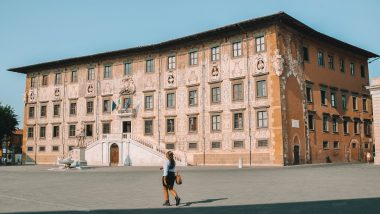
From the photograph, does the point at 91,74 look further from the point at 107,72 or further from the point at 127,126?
the point at 127,126

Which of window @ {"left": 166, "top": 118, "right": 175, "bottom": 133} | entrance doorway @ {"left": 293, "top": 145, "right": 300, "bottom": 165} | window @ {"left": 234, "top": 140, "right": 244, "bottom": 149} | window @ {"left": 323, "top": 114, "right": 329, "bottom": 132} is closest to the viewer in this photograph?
entrance doorway @ {"left": 293, "top": 145, "right": 300, "bottom": 165}

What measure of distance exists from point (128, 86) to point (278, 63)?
15.9 metres

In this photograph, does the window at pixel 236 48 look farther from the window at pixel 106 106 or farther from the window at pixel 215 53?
the window at pixel 106 106

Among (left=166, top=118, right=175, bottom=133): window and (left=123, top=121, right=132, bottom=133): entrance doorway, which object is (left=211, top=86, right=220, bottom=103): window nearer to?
(left=166, top=118, right=175, bottom=133): window

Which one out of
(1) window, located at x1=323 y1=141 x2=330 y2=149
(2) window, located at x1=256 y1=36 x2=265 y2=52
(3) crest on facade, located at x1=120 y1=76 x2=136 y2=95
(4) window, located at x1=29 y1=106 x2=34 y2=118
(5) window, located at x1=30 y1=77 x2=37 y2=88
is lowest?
(1) window, located at x1=323 y1=141 x2=330 y2=149

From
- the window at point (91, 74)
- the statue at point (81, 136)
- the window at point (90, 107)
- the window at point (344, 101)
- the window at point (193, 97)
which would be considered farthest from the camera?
the window at point (91, 74)

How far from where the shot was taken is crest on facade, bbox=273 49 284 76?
31766 millimetres

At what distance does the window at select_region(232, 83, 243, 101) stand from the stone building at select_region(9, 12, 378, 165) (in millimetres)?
85

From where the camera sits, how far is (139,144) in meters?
37.5

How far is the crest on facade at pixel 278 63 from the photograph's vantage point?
31.8 m

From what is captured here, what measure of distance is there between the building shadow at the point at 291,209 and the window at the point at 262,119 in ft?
72.4

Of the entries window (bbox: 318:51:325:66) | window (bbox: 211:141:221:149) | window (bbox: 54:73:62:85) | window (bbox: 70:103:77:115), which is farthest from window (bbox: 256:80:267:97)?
window (bbox: 54:73:62:85)

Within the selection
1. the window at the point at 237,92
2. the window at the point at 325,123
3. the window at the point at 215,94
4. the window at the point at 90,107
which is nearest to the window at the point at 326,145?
the window at the point at 325,123

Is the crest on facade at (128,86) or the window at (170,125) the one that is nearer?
the window at (170,125)
